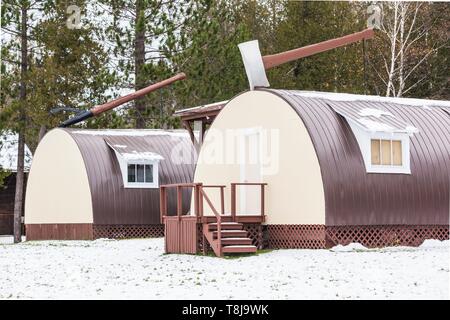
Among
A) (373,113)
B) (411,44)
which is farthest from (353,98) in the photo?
(411,44)

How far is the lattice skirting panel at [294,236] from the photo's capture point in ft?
73.8

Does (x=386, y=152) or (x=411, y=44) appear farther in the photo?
(x=411, y=44)

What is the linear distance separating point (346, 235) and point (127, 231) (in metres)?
11.6

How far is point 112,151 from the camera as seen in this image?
108 ft

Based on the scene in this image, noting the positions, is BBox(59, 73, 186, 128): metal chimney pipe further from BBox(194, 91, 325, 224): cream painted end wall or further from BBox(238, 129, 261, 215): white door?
BBox(238, 129, 261, 215): white door

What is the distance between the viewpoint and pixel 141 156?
32875 millimetres

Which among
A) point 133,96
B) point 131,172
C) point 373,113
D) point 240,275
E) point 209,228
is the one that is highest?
point 133,96

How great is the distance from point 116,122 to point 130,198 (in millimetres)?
8076

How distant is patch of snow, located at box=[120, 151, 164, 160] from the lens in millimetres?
32588

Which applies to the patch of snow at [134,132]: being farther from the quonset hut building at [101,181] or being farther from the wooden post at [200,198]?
the wooden post at [200,198]

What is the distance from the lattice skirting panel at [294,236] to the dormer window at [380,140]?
1927 millimetres

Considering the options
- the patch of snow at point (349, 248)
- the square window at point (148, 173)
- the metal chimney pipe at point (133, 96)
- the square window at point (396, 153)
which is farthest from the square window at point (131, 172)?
the patch of snow at point (349, 248)

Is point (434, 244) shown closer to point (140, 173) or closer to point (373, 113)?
point (373, 113)

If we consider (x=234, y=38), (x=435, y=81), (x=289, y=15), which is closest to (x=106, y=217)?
(x=234, y=38)
